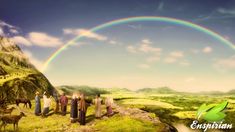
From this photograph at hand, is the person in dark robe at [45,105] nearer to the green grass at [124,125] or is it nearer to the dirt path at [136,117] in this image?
the dirt path at [136,117]

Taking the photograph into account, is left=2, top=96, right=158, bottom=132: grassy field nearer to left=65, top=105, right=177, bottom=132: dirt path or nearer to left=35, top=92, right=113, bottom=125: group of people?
left=65, top=105, right=177, bottom=132: dirt path

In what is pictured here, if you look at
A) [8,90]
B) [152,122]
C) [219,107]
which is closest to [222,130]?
[219,107]

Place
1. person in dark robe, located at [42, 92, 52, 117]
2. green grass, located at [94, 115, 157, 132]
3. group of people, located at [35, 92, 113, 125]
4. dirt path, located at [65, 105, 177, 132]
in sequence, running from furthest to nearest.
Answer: person in dark robe, located at [42, 92, 52, 117] < group of people, located at [35, 92, 113, 125] < dirt path, located at [65, 105, 177, 132] < green grass, located at [94, 115, 157, 132]

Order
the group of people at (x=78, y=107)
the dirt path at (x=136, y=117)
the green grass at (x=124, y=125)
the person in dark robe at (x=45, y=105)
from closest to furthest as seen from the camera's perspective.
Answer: the green grass at (x=124, y=125)
the dirt path at (x=136, y=117)
the group of people at (x=78, y=107)
the person in dark robe at (x=45, y=105)

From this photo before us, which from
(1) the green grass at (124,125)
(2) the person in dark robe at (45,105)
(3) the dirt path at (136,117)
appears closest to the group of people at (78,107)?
(2) the person in dark robe at (45,105)

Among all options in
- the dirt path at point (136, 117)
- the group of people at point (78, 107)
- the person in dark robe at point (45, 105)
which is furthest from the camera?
the person in dark robe at point (45, 105)

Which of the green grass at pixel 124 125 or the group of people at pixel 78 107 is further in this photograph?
the group of people at pixel 78 107

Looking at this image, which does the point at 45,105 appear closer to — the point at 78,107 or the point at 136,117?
the point at 78,107

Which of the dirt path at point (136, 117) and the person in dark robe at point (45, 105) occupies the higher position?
the person in dark robe at point (45, 105)

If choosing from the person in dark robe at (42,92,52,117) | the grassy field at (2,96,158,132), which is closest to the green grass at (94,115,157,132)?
the grassy field at (2,96,158,132)

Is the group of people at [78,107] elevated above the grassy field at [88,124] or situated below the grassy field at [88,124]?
above

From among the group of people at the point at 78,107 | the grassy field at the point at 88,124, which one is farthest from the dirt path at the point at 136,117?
the group of people at the point at 78,107

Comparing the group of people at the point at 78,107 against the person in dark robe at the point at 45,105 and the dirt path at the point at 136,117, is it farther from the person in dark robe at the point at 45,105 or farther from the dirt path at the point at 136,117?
the dirt path at the point at 136,117

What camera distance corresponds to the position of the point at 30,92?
12175 cm
